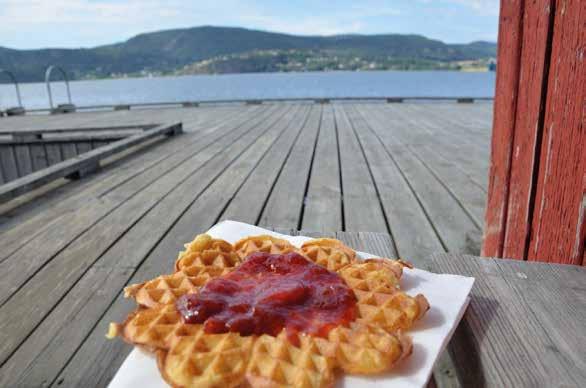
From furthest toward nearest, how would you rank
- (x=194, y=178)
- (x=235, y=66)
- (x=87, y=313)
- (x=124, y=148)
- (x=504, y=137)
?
(x=235, y=66) < (x=124, y=148) < (x=194, y=178) < (x=87, y=313) < (x=504, y=137)

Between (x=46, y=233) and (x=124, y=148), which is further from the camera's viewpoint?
(x=124, y=148)

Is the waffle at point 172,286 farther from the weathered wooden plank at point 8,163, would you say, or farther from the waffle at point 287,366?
the weathered wooden plank at point 8,163

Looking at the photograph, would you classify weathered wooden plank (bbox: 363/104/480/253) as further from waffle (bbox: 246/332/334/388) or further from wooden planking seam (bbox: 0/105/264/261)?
wooden planking seam (bbox: 0/105/264/261)

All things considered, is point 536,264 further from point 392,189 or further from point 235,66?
point 235,66

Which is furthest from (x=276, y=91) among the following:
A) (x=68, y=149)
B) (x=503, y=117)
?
(x=503, y=117)

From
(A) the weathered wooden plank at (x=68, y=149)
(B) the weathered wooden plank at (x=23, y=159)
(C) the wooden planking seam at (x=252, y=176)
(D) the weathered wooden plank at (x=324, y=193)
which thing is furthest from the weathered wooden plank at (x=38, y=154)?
(D) the weathered wooden plank at (x=324, y=193)

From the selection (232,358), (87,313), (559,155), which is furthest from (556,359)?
(87,313)
